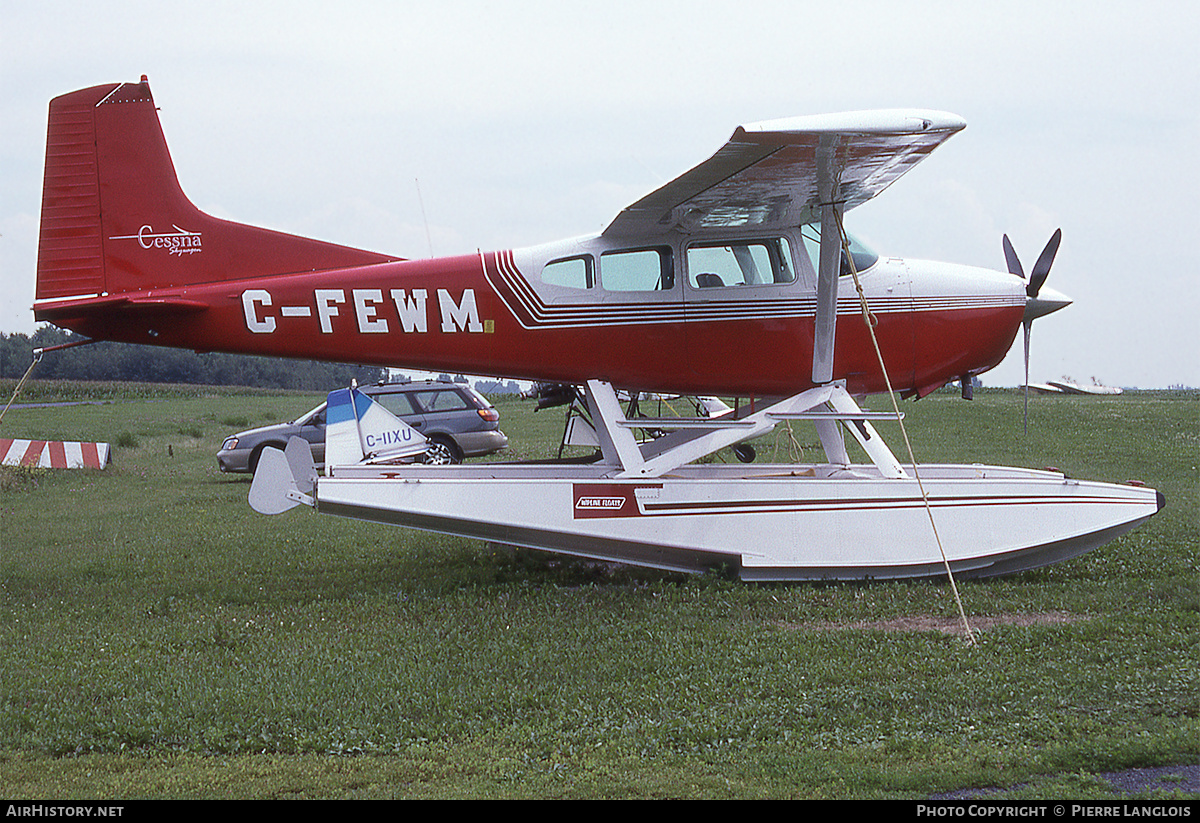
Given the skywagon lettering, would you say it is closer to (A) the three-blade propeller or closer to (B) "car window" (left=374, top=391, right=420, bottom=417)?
(A) the three-blade propeller

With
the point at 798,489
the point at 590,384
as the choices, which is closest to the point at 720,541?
the point at 798,489

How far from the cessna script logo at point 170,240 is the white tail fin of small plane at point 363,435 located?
1849mm

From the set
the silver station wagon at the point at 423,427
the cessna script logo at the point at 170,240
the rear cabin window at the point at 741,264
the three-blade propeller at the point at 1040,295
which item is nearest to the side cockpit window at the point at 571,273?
the rear cabin window at the point at 741,264

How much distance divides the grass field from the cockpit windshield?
9.84 ft

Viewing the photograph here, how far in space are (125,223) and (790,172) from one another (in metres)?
5.75

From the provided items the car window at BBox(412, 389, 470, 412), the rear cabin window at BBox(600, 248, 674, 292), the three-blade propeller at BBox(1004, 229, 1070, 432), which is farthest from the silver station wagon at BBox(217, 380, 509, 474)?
the three-blade propeller at BBox(1004, 229, 1070, 432)

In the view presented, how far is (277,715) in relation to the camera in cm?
538

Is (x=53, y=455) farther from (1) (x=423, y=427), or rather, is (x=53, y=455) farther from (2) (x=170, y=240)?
(2) (x=170, y=240)

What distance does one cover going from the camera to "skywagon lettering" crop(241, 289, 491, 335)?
27.7 feet

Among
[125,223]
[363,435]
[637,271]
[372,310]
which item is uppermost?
[125,223]

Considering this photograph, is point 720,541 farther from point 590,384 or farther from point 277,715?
point 277,715

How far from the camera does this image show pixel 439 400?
18547 millimetres

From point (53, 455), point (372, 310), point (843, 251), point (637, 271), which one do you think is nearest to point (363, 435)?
point (372, 310)

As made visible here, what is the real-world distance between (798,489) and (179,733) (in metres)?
5.11
